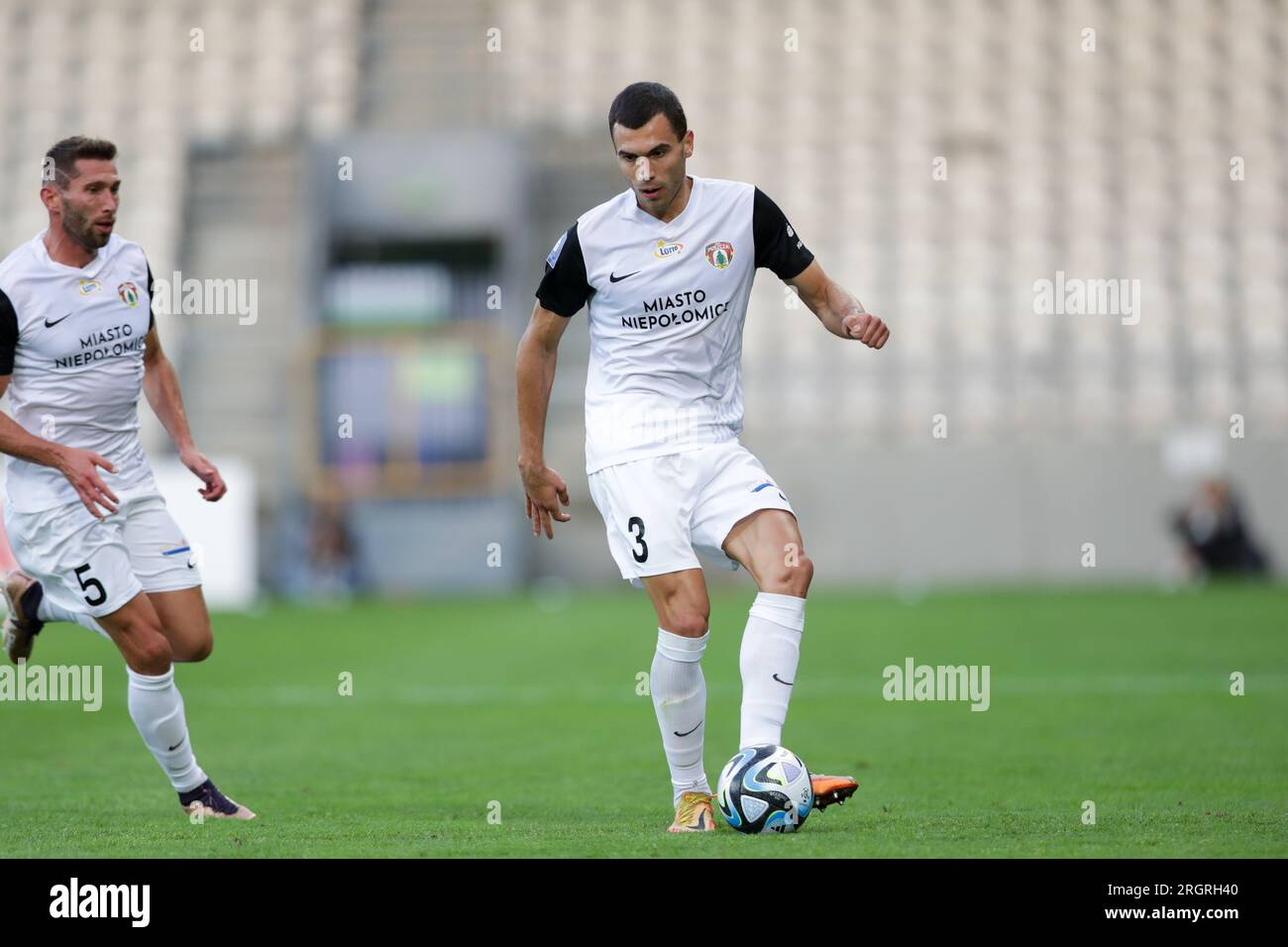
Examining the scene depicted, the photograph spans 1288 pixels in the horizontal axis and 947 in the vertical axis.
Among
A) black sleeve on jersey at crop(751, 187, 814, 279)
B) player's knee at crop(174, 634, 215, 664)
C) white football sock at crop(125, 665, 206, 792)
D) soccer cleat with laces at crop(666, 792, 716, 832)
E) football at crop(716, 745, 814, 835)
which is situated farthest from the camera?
player's knee at crop(174, 634, 215, 664)

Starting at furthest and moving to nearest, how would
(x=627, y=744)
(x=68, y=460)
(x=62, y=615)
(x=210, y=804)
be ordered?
1. (x=627, y=744)
2. (x=62, y=615)
3. (x=210, y=804)
4. (x=68, y=460)

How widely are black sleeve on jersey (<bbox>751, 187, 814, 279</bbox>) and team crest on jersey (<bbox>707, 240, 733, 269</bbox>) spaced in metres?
0.11

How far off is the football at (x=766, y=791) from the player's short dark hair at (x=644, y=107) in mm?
1916

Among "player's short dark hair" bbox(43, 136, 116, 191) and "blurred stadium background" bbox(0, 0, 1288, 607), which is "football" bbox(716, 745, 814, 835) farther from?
"blurred stadium background" bbox(0, 0, 1288, 607)

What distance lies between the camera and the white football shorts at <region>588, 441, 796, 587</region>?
18.9 ft

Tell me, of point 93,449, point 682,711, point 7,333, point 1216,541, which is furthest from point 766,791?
point 1216,541

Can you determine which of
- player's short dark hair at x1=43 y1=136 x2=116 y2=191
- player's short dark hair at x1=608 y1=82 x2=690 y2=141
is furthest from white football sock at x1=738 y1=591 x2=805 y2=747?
player's short dark hair at x1=43 y1=136 x2=116 y2=191

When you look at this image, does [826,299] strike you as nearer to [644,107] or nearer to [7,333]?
[644,107]

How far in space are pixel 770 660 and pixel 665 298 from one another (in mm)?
1201

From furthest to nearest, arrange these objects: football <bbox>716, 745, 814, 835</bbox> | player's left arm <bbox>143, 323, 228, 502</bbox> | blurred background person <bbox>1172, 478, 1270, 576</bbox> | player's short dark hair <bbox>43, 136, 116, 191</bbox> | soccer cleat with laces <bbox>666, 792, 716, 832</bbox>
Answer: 1. blurred background person <bbox>1172, 478, 1270, 576</bbox>
2. player's left arm <bbox>143, 323, 228, 502</bbox>
3. player's short dark hair <bbox>43, 136, 116, 191</bbox>
4. soccer cleat with laces <bbox>666, 792, 716, 832</bbox>
5. football <bbox>716, 745, 814, 835</bbox>

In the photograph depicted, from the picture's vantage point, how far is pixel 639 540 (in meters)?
5.78

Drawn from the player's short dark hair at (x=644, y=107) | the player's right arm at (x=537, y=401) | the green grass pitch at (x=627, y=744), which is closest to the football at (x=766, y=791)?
the green grass pitch at (x=627, y=744)

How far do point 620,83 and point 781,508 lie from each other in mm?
22970
